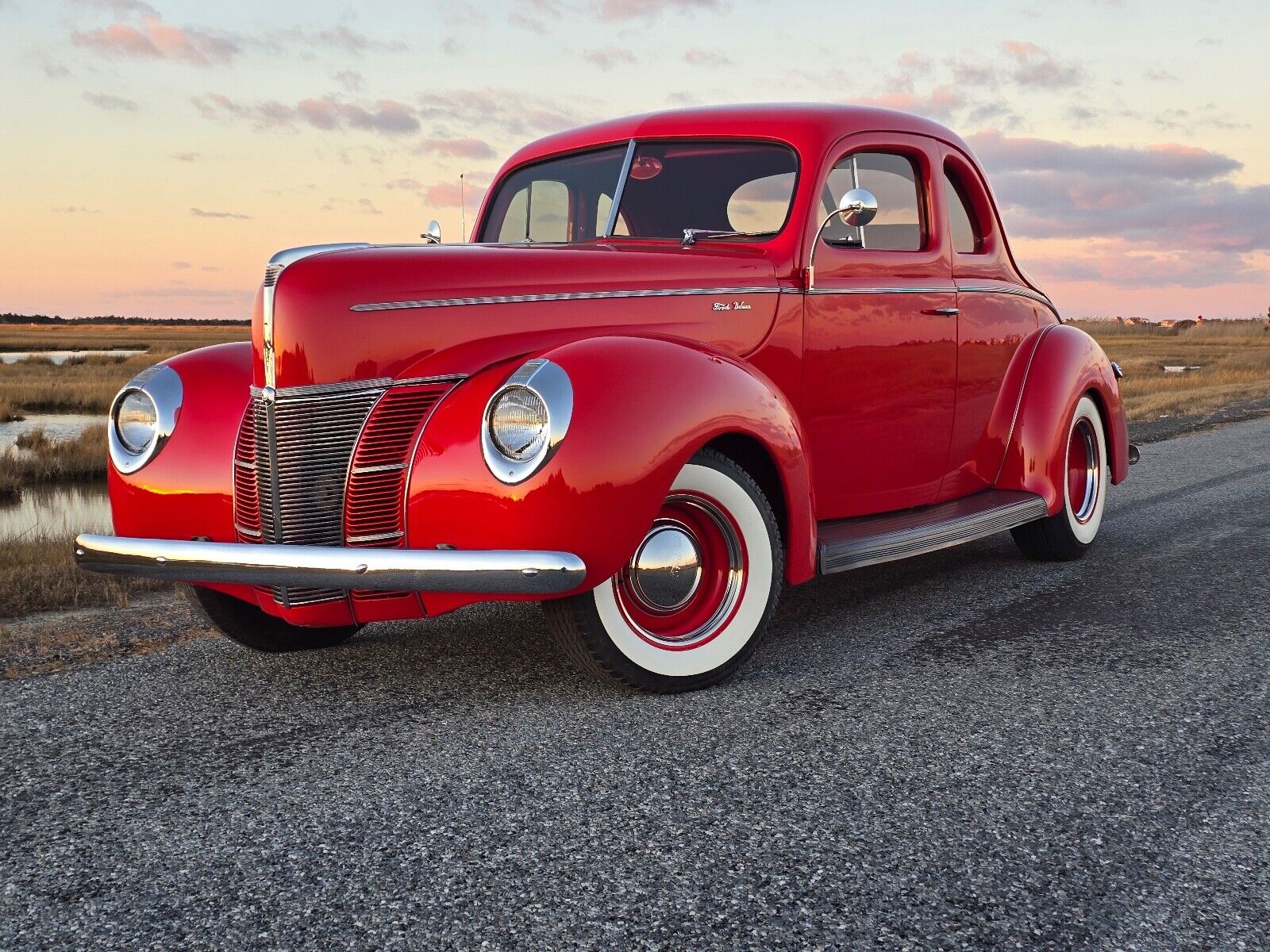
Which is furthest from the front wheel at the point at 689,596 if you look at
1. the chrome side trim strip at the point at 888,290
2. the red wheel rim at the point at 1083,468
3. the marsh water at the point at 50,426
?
the marsh water at the point at 50,426

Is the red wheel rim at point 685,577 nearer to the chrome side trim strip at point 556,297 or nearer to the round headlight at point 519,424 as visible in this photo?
the round headlight at point 519,424

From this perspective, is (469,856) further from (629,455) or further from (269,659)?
(269,659)

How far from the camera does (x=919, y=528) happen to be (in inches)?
179

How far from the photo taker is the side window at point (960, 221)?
527cm

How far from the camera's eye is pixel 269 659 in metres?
4.18

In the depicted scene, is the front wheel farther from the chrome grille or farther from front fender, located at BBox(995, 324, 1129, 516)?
front fender, located at BBox(995, 324, 1129, 516)

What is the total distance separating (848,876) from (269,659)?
255 centimetres

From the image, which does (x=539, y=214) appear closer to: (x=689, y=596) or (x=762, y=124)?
(x=762, y=124)

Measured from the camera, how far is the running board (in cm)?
414

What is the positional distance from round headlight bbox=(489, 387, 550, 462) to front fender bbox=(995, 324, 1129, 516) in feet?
9.75

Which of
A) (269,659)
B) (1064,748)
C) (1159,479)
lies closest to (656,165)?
(269,659)

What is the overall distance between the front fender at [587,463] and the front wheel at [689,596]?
150mm

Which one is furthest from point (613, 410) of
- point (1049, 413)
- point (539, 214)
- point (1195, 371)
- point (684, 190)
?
point (1195, 371)

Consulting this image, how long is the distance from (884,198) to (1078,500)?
207cm
